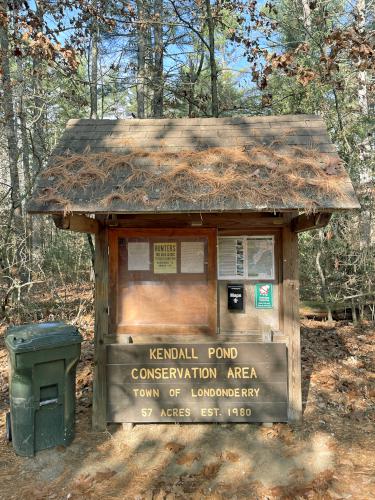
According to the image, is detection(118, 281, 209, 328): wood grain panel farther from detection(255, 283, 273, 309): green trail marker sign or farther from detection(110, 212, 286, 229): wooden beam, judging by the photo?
detection(110, 212, 286, 229): wooden beam

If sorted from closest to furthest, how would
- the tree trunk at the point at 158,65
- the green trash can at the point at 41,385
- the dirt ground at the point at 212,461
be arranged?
the dirt ground at the point at 212,461
the green trash can at the point at 41,385
the tree trunk at the point at 158,65

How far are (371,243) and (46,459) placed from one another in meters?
6.96

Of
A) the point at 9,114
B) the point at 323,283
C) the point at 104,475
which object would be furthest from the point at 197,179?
the point at 9,114

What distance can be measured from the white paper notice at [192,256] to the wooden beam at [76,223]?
1045mm

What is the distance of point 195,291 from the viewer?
4574mm

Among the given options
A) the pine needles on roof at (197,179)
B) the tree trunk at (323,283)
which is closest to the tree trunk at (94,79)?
the pine needles on roof at (197,179)

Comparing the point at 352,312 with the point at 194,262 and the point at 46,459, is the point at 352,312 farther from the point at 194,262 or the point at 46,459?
the point at 46,459

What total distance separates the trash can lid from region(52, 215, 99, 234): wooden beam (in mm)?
1082

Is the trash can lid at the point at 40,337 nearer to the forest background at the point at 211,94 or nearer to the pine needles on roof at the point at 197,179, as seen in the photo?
the pine needles on roof at the point at 197,179

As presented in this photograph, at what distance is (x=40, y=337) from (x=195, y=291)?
1.74 m

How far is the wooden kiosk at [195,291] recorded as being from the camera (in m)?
4.39

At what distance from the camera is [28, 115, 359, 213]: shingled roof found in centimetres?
388

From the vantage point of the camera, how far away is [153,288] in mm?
4602

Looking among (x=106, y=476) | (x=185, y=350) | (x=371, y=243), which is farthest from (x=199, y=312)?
(x=371, y=243)
